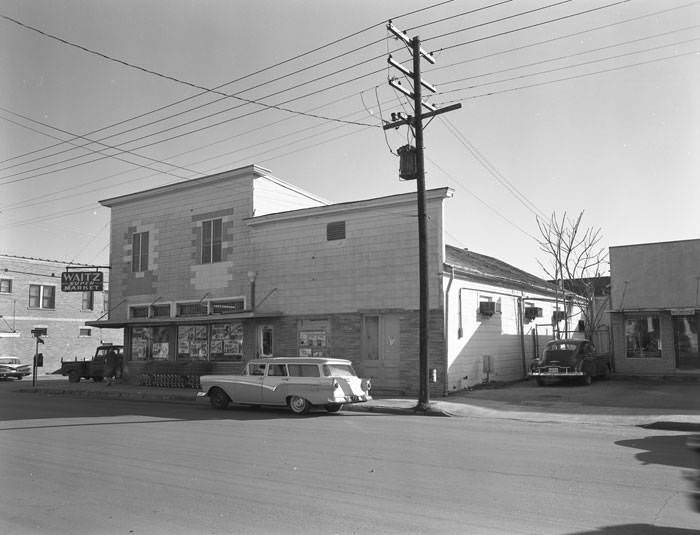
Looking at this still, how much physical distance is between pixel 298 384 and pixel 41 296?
115 feet

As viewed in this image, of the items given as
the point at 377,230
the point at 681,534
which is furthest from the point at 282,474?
the point at 377,230

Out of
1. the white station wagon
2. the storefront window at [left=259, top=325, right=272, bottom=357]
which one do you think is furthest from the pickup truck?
the white station wagon

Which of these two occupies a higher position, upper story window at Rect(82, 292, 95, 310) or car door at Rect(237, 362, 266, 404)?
upper story window at Rect(82, 292, 95, 310)

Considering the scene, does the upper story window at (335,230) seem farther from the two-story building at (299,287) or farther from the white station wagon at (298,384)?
the white station wagon at (298,384)

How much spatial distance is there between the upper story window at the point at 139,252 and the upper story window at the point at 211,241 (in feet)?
13.0

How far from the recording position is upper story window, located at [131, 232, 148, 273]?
1128 inches

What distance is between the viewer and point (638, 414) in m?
14.7

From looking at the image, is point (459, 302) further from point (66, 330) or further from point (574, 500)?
point (66, 330)

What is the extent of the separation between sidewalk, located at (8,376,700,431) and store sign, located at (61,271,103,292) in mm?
5858

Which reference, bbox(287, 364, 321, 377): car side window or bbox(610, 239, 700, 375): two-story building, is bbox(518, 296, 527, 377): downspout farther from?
bbox(287, 364, 321, 377): car side window

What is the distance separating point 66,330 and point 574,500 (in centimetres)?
4476

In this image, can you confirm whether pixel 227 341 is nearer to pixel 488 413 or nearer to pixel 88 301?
pixel 488 413

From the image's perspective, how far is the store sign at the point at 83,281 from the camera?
90.7 ft

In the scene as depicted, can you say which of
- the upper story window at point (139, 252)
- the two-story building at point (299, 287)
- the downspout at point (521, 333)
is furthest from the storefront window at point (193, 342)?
the downspout at point (521, 333)
